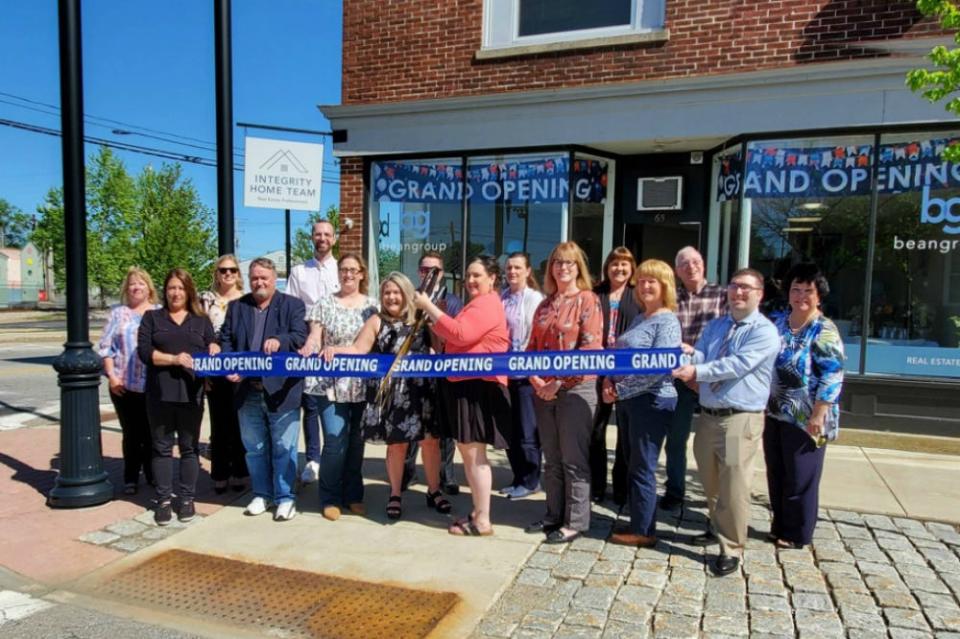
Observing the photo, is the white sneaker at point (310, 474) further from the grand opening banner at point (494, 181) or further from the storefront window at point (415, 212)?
the grand opening banner at point (494, 181)

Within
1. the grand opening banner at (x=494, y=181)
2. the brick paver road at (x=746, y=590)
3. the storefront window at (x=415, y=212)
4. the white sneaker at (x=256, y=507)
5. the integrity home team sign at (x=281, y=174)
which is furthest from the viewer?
the storefront window at (x=415, y=212)

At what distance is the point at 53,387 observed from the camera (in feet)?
38.4

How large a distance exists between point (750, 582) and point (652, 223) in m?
5.61

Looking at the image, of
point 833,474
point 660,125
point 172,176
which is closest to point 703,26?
point 660,125

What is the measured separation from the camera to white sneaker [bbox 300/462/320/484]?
5.86m

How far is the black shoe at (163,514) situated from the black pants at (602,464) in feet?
10.3

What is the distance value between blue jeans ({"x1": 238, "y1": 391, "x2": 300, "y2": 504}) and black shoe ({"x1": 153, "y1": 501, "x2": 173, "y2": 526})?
63 centimetres

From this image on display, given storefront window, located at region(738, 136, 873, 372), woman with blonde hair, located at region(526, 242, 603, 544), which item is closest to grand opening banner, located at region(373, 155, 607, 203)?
storefront window, located at region(738, 136, 873, 372)

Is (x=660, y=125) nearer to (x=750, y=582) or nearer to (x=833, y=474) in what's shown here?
(x=833, y=474)

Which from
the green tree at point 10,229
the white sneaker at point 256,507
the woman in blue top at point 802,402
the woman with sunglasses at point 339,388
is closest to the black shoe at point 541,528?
the woman with sunglasses at point 339,388

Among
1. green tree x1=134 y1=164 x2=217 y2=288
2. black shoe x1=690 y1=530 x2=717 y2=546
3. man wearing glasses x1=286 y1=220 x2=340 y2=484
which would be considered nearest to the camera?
black shoe x1=690 y1=530 x2=717 y2=546

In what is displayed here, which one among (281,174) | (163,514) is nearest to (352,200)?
(281,174)

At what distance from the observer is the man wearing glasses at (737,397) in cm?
394

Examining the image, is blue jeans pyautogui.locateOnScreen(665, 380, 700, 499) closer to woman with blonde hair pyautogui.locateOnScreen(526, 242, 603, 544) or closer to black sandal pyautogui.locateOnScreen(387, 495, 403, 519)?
woman with blonde hair pyautogui.locateOnScreen(526, 242, 603, 544)
